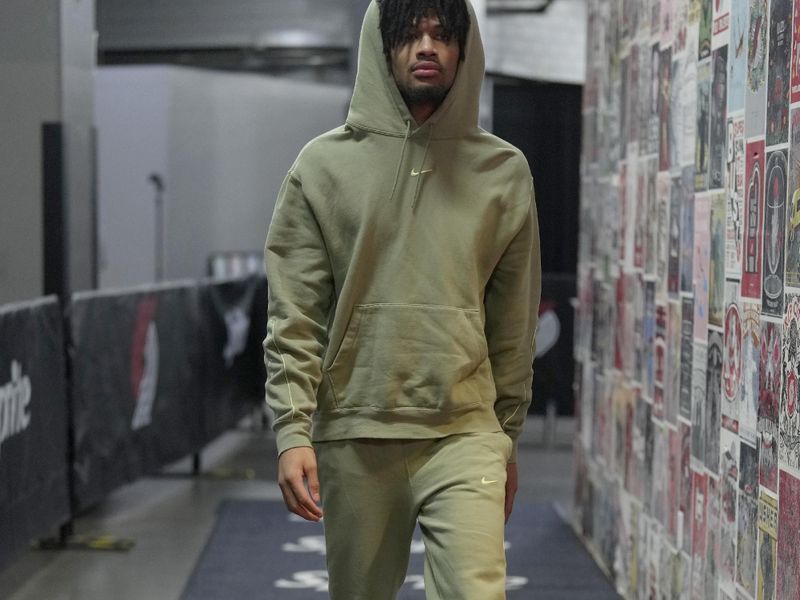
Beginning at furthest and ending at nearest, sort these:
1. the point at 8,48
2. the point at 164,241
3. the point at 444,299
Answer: the point at 164,241
the point at 8,48
the point at 444,299

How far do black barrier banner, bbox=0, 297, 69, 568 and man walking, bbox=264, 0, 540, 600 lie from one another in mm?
2421

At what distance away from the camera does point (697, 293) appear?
405 centimetres

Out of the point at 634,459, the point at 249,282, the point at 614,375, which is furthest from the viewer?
the point at 249,282

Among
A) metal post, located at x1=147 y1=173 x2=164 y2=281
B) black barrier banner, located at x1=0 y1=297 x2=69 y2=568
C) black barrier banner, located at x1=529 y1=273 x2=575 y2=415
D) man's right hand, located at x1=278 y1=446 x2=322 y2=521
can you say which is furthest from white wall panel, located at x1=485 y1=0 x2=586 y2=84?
man's right hand, located at x1=278 y1=446 x2=322 y2=521

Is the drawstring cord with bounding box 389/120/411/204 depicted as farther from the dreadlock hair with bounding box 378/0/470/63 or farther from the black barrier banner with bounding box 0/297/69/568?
the black barrier banner with bounding box 0/297/69/568

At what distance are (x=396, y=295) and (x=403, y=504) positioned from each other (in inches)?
16.5

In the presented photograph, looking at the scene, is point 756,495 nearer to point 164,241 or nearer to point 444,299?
point 444,299

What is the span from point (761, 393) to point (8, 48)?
16.8 feet

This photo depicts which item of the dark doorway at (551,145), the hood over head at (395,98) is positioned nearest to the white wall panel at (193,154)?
the dark doorway at (551,145)

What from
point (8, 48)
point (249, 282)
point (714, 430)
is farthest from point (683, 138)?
point (249, 282)

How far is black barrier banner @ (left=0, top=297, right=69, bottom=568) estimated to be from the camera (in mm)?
4945

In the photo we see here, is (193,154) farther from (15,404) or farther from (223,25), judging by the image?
(15,404)

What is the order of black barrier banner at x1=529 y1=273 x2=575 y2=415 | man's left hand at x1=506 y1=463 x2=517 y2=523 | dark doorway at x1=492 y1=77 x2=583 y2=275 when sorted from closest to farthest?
man's left hand at x1=506 y1=463 x2=517 y2=523
black barrier banner at x1=529 y1=273 x2=575 y2=415
dark doorway at x1=492 y1=77 x2=583 y2=275

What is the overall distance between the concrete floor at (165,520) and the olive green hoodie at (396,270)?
283 cm
